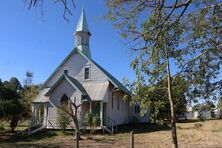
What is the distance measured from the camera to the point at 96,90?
28.5 m

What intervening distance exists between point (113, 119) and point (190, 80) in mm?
20147

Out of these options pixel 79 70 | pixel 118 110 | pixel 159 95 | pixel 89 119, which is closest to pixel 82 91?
pixel 89 119

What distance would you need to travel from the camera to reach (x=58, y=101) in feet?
92.9

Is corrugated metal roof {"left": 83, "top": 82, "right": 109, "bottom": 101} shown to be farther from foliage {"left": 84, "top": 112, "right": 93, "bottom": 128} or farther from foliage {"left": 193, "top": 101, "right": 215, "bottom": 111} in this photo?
foliage {"left": 193, "top": 101, "right": 215, "bottom": 111}

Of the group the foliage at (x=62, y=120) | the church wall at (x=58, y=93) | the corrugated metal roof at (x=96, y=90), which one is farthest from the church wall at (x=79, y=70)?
the foliage at (x=62, y=120)

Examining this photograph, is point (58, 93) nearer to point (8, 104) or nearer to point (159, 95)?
point (8, 104)

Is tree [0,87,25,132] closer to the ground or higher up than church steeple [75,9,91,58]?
closer to the ground

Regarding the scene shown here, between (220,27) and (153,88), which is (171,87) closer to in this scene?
(153,88)

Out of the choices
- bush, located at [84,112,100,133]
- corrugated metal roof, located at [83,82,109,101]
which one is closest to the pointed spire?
corrugated metal roof, located at [83,82,109,101]

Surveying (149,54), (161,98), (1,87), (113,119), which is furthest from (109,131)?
(149,54)

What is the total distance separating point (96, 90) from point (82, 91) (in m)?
1.49

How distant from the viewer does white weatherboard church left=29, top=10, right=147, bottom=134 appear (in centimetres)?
2775

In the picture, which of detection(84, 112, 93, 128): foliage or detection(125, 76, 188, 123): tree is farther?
detection(84, 112, 93, 128): foliage

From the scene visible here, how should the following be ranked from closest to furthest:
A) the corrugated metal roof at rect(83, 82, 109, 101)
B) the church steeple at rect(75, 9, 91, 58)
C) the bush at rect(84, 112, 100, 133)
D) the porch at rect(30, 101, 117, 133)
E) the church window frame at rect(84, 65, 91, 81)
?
1. the bush at rect(84, 112, 100, 133)
2. the corrugated metal roof at rect(83, 82, 109, 101)
3. the porch at rect(30, 101, 117, 133)
4. the church window frame at rect(84, 65, 91, 81)
5. the church steeple at rect(75, 9, 91, 58)
